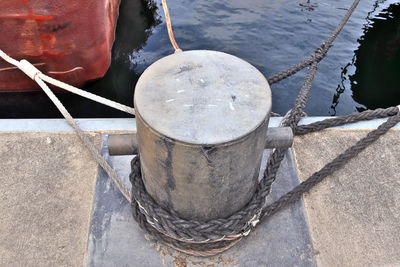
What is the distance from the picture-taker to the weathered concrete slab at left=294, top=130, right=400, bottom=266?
169 centimetres

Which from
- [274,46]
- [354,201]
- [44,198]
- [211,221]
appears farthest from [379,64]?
[44,198]

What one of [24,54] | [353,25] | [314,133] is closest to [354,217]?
[314,133]

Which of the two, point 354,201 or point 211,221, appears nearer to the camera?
point 211,221

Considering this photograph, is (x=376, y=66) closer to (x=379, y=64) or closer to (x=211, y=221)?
(x=379, y=64)

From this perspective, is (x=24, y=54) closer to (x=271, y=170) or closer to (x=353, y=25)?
(x=271, y=170)

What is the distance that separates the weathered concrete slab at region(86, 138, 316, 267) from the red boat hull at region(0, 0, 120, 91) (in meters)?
2.02

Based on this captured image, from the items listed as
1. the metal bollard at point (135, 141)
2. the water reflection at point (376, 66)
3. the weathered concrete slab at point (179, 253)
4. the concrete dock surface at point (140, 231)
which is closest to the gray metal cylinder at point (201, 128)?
the metal bollard at point (135, 141)

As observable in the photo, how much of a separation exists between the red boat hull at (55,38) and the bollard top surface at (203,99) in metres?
2.17

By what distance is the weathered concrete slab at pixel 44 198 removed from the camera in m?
1.68

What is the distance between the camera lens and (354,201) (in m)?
1.90

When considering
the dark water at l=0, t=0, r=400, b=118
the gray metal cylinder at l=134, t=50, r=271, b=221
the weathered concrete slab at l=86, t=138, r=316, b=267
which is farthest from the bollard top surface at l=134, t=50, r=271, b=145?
the dark water at l=0, t=0, r=400, b=118

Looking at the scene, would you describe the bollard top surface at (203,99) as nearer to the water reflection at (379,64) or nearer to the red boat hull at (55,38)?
the red boat hull at (55,38)

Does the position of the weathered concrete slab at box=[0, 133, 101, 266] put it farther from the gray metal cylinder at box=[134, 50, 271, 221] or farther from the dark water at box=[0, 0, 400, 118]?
the dark water at box=[0, 0, 400, 118]

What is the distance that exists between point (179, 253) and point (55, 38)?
2.52 m
